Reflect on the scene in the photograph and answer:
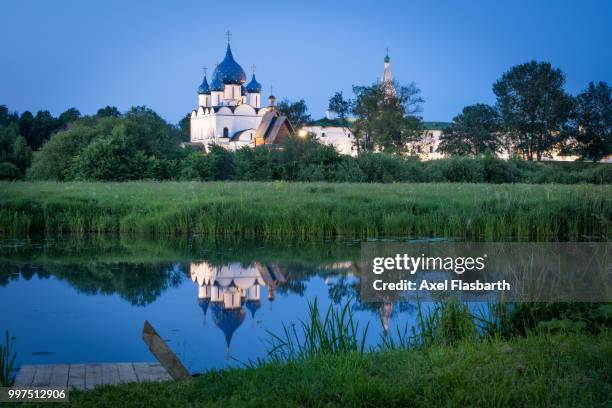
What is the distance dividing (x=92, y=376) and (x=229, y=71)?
226 feet

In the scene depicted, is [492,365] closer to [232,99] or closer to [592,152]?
[592,152]

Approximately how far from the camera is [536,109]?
193 feet

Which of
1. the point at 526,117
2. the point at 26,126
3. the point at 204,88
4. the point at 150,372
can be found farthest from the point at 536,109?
the point at 150,372

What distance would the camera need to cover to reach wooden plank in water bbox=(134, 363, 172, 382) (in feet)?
18.1

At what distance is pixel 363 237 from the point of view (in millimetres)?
15992

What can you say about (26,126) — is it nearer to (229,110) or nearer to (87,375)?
(229,110)

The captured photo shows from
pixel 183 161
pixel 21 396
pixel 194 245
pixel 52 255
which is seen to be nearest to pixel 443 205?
pixel 194 245

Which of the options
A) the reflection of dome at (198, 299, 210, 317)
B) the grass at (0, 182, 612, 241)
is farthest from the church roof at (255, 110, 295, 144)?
the reflection of dome at (198, 299, 210, 317)

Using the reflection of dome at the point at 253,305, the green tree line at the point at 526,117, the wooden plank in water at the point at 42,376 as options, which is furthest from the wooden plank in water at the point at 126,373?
the green tree line at the point at 526,117

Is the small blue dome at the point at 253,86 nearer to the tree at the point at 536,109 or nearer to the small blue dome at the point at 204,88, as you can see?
the small blue dome at the point at 204,88

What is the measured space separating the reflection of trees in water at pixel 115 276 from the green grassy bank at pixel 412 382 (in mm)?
5444

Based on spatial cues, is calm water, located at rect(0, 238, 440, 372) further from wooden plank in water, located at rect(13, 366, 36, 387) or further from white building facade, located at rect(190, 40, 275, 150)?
white building facade, located at rect(190, 40, 275, 150)

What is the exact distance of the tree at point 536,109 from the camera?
58250 millimetres

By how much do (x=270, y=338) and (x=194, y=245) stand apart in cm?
757
